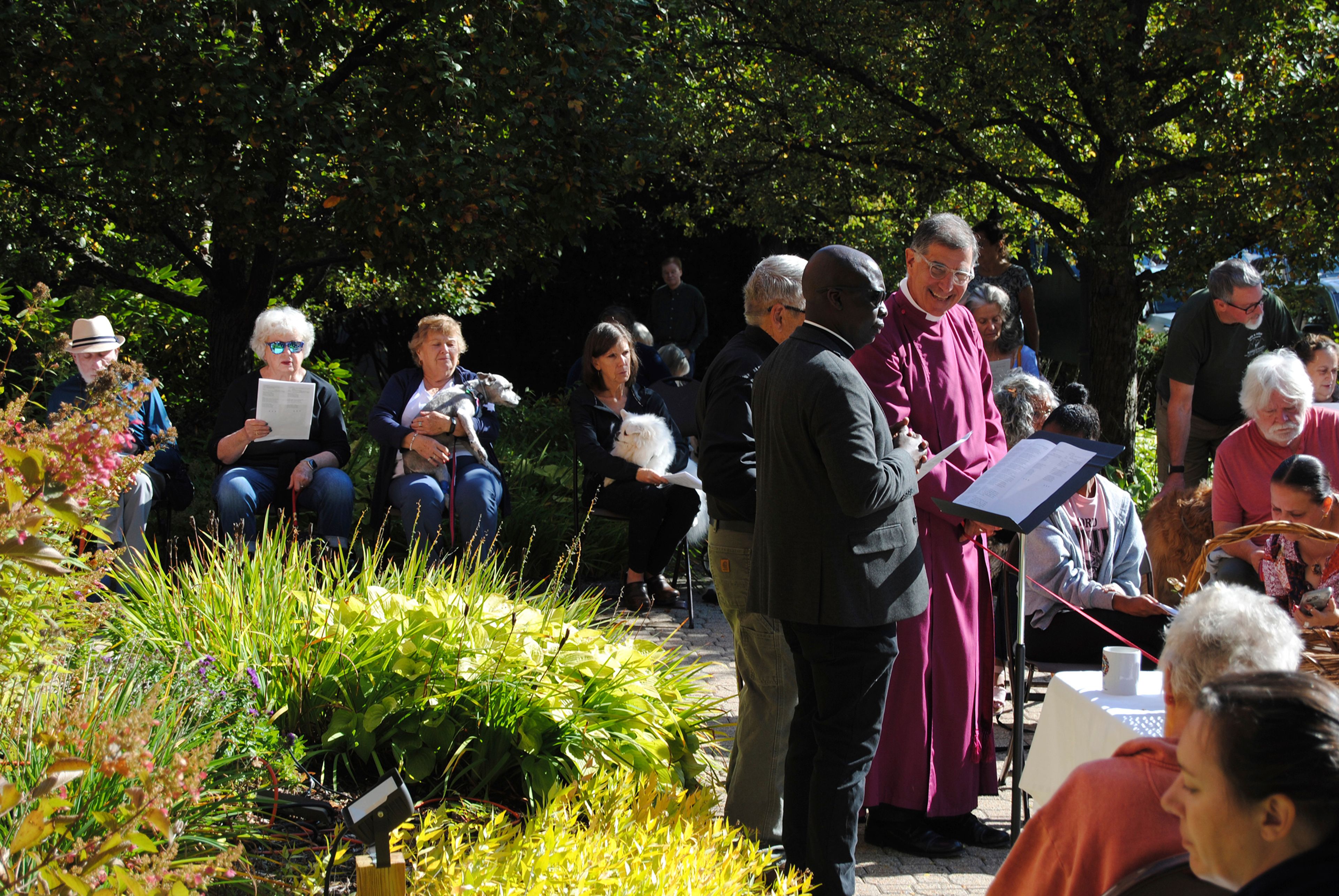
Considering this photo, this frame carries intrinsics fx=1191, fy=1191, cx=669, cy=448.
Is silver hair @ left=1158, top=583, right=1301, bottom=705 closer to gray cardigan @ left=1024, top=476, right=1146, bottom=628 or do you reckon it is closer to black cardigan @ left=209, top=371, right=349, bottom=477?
gray cardigan @ left=1024, top=476, right=1146, bottom=628

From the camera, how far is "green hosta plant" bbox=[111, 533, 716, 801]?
3363 mm

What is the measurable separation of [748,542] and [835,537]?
64cm

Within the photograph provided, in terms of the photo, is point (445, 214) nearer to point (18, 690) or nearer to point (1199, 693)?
point (18, 690)

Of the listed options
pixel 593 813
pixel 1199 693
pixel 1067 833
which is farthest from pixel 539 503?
pixel 1199 693

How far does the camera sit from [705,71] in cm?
906

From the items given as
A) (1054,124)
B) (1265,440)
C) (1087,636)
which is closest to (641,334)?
(1054,124)

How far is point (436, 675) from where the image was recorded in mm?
3496

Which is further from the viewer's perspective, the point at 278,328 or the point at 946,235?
the point at 278,328

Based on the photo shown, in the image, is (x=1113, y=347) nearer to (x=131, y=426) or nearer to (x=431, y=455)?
(x=431, y=455)

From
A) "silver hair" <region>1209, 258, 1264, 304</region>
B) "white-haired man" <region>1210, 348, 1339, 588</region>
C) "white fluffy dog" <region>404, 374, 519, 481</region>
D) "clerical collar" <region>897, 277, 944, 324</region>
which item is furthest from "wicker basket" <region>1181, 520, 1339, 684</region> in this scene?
"white fluffy dog" <region>404, 374, 519, 481</region>

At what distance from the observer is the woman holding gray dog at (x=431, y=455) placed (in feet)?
20.6

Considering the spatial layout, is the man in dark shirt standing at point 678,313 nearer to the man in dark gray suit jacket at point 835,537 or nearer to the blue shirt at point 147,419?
the blue shirt at point 147,419

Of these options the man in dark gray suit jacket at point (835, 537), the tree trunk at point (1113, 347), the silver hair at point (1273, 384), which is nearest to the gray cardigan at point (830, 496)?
the man in dark gray suit jacket at point (835, 537)

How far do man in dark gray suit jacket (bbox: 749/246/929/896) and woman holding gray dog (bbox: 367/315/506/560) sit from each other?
3.16 metres
